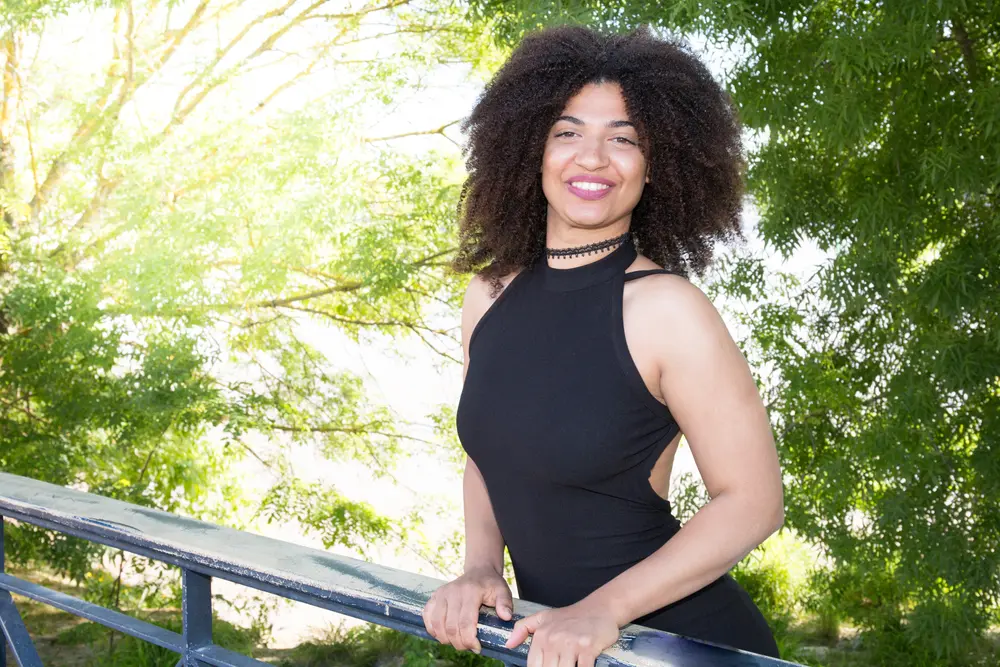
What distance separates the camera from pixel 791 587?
22.1 ft

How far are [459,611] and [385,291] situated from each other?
5.54 meters

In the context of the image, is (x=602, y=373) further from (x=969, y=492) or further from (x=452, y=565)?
(x=452, y=565)

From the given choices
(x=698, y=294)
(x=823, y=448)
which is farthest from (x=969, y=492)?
(x=698, y=294)

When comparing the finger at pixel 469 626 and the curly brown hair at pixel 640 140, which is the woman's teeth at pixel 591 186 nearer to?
the curly brown hair at pixel 640 140

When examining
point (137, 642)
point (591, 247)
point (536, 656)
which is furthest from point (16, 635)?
point (137, 642)

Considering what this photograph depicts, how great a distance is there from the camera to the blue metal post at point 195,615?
1.28m

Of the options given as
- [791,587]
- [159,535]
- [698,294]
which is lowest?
[791,587]

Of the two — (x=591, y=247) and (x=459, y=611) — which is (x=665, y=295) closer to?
(x=591, y=247)

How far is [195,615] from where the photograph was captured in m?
1.30

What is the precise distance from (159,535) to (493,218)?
77cm

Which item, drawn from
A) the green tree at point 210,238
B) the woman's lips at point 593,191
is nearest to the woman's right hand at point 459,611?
the woman's lips at point 593,191

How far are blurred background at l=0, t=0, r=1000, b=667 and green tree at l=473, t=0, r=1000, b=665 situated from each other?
2 cm

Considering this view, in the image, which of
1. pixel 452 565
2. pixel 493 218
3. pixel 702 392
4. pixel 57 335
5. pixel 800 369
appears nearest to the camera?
pixel 702 392

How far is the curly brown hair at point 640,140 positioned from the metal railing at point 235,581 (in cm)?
62
